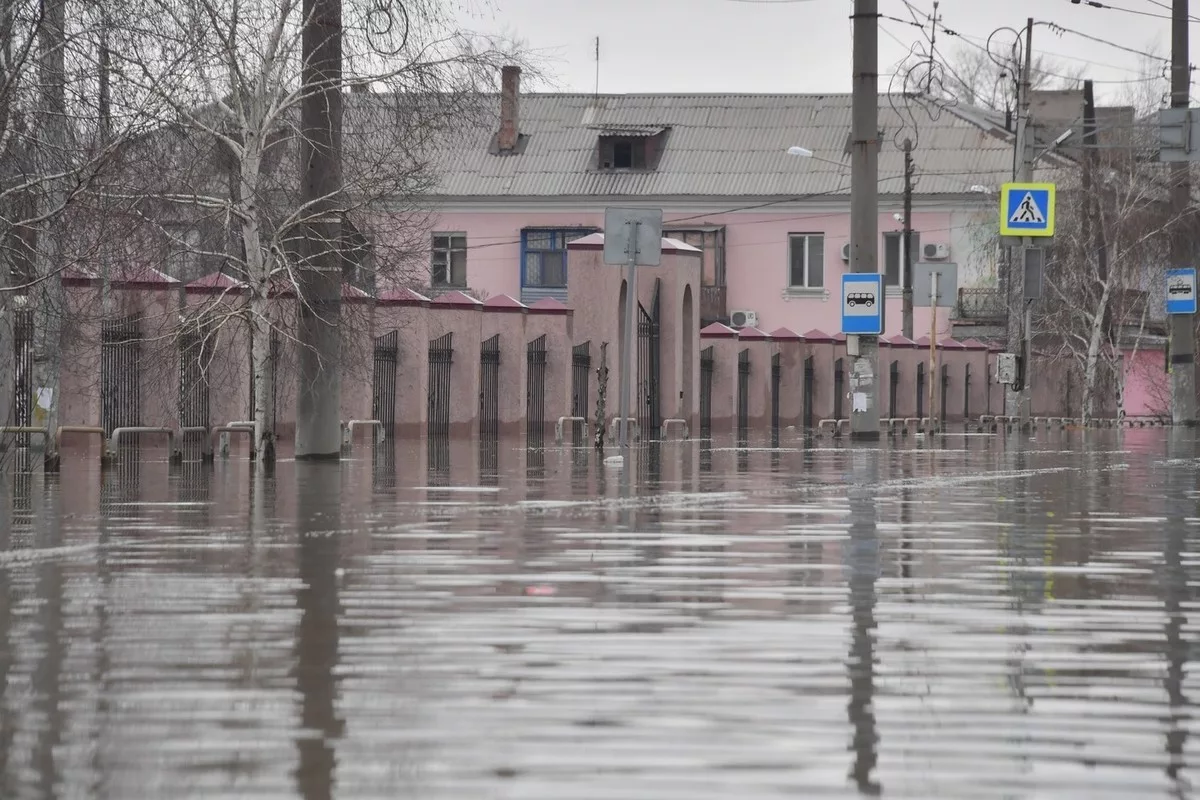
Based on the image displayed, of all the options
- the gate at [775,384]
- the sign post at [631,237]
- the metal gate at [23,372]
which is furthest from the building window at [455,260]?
the sign post at [631,237]

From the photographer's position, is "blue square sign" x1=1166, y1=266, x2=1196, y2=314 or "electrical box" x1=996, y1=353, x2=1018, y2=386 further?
"blue square sign" x1=1166, y1=266, x2=1196, y2=314

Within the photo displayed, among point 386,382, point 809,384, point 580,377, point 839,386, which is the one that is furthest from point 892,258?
point 386,382

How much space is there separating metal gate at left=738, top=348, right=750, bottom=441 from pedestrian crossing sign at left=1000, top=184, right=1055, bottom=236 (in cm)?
899

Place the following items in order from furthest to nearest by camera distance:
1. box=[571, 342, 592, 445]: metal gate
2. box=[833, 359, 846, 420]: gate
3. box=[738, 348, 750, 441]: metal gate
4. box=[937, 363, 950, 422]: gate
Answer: box=[937, 363, 950, 422]: gate < box=[833, 359, 846, 420]: gate < box=[738, 348, 750, 441]: metal gate < box=[571, 342, 592, 445]: metal gate

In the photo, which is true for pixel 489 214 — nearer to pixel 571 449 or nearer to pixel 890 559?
pixel 571 449

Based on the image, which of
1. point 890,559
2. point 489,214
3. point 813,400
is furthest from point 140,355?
point 489,214

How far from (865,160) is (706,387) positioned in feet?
53.3

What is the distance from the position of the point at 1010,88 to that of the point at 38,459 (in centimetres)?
7165

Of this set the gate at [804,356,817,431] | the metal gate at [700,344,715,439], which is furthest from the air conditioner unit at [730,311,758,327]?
the metal gate at [700,344,715,439]

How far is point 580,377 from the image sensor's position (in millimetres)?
43656

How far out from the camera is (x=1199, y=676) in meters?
8.01

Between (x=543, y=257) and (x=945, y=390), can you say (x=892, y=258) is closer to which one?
(x=945, y=390)

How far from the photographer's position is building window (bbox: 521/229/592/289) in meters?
75.5

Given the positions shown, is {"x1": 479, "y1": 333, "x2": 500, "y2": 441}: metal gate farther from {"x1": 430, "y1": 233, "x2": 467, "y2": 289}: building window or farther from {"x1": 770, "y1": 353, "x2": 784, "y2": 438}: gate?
{"x1": 430, "y1": 233, "x2": 467, "y2": 289}: building window
